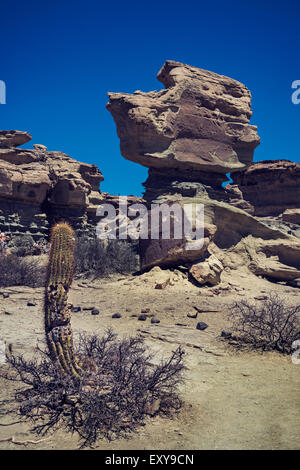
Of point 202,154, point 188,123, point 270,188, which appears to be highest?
point 188,123

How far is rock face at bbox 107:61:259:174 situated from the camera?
36.0ft

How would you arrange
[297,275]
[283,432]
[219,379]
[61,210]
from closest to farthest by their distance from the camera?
[283,432]
[219,379]
[297,275]
[61,210]

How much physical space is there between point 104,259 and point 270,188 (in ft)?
40.7

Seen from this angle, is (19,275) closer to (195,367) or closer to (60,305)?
(60,305)

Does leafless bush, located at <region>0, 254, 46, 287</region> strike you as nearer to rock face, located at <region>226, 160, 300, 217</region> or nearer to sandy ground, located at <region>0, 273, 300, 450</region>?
sandy ground, located at <region>0, 273, 300, 450</region>

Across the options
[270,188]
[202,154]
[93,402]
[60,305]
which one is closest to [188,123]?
[202,154]

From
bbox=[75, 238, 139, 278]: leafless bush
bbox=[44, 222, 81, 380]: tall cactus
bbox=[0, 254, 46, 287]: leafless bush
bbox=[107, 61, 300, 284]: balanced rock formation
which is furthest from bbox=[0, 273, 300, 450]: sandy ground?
bbox=[107, 61, 300, 284]: balanced rock formation

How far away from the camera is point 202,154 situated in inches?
460

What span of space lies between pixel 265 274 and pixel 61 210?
8.80m

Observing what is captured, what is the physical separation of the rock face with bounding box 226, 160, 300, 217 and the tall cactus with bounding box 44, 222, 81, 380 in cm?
1597

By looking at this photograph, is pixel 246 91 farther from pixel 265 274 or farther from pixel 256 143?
pixel 265 274

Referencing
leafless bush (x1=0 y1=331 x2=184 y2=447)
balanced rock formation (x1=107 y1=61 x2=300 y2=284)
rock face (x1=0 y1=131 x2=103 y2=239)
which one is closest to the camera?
leafless bush (x1=0 y1=331 x2=184 y2=447)

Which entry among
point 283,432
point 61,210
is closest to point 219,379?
point 283,432
